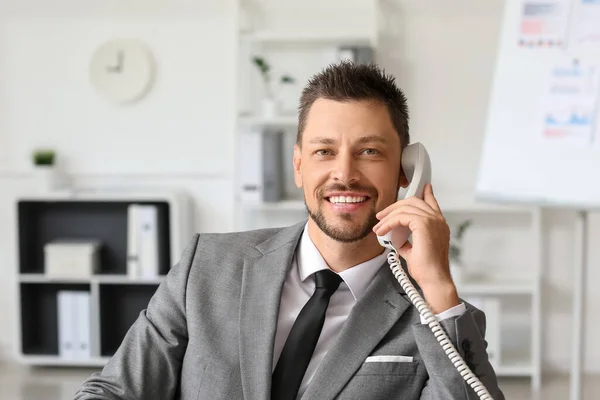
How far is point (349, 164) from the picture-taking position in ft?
5.22

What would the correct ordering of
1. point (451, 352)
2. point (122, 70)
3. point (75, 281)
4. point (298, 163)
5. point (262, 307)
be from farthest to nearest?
point (122, 70), point (75, 281), point (298, 163), point (262, 307), point (451, 352)

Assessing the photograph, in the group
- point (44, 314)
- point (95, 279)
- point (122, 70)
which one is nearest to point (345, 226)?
point (95, 279)

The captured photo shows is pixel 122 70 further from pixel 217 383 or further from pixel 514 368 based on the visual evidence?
pixel 217 383

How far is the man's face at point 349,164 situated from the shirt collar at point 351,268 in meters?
0.08

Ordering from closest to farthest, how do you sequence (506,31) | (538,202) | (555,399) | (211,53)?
(538,202)
(506,31)
(555,399)
(211,53)

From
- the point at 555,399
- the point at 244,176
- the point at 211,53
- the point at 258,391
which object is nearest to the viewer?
the point at 258,391

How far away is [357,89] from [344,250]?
0.34 metres

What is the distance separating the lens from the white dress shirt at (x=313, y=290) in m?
1.65

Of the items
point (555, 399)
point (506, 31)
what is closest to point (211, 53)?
point (506, 31)

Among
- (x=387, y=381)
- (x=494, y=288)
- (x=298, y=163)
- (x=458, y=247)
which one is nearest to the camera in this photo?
(x=387, y=381)

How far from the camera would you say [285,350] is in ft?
5.32

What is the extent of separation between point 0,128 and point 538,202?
3.05 meters

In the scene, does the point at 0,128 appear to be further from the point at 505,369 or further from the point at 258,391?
the point at 258,391

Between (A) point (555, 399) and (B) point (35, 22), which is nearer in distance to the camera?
(A) point (555, 399)
